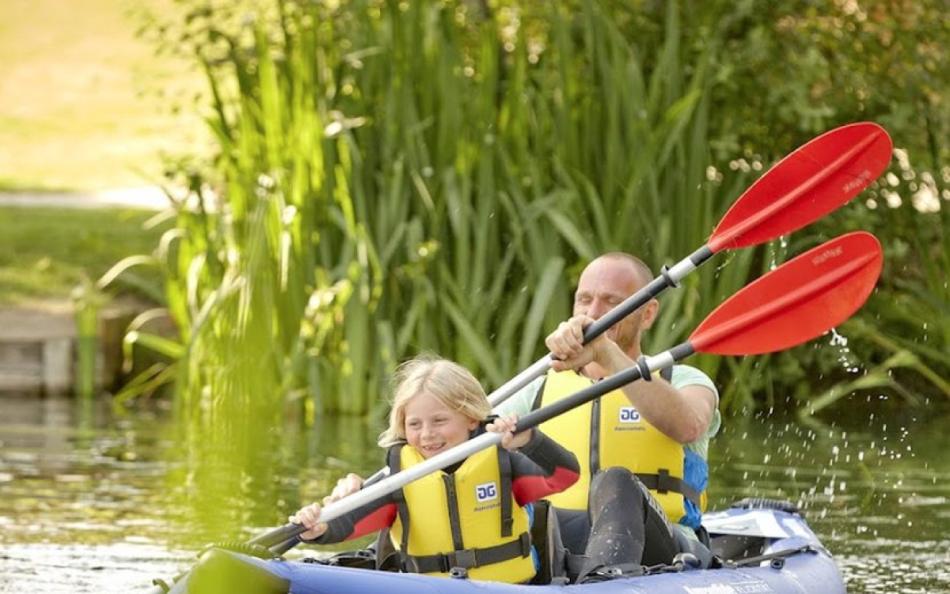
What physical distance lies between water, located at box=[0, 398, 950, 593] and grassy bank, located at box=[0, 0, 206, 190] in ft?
27.4

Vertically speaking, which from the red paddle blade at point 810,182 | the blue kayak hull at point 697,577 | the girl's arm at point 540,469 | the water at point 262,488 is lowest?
the water at point 262,488

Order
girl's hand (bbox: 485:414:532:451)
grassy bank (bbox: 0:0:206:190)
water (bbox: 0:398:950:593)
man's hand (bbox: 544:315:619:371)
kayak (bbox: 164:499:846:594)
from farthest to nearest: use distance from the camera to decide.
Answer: grassy bank (bbox: 0:0:206:190) < water (bbox: 0:398:950:593) < man's hand (bbox: 544:315:619:371) < girl's hand (bbox: 485:414:532:451) < kayak (bbox: 164:499:846:594)

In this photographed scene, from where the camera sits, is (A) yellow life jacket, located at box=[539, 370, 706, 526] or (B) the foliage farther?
(B) the foliage

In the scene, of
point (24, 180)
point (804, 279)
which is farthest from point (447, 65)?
point (24, 180)

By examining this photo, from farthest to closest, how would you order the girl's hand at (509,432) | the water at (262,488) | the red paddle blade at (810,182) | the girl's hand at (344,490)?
the water at (262,488)
the red paddle blade at (810,182)
the girl's hand at (344,490)
the girl's hand at (509,432)

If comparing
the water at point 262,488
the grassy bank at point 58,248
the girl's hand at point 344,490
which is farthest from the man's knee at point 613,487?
the grassy bank at point 58,248

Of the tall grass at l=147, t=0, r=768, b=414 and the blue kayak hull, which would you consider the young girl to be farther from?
the tall grass at l=147, t=0, r=768, b=414

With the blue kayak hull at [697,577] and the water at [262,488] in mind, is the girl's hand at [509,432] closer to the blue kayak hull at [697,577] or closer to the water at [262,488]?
the blue kayak hull at [697,577]

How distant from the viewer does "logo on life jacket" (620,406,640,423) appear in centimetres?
589

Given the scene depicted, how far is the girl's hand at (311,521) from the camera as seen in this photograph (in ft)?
17.3

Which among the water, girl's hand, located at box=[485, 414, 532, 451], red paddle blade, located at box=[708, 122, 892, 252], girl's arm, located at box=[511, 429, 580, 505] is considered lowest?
the water

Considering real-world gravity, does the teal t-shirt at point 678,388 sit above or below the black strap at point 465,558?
above

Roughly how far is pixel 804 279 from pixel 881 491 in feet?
9.62

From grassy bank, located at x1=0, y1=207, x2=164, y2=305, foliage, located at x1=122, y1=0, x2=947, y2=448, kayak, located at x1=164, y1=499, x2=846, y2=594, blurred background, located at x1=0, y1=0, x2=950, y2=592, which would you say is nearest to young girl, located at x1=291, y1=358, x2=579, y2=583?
kayak, located at x1=164, y1=499, x2=846, y2=594
